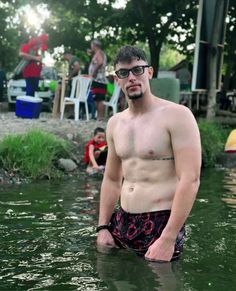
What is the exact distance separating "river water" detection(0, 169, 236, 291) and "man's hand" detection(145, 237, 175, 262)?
0.27ft

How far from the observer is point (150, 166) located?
12.6 ft

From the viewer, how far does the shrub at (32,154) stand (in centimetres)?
909

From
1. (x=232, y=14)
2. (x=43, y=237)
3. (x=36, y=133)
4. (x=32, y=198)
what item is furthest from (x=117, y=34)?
(x=43, y=237)

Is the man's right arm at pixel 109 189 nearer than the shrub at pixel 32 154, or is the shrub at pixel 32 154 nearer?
the man's right arm at pixel 109 189

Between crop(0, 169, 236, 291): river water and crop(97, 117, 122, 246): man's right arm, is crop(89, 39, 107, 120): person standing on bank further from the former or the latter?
crop(97, 117, 122, 246): man's right arm

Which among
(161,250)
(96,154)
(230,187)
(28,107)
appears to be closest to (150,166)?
(161,250)

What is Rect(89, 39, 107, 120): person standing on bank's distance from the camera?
1312 centimetres

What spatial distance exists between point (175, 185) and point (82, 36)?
25.6 meters

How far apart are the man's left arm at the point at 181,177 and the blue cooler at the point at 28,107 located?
396 inches

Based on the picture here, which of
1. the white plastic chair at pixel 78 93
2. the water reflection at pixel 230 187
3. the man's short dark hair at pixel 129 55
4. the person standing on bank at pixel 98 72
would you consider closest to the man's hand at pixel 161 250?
the man's short dark hair at pixel 129 55

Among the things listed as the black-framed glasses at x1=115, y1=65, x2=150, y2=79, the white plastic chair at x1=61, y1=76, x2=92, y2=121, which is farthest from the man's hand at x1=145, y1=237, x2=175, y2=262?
the white plastic chair at x1=61, y1=76, x2=92, y2=121

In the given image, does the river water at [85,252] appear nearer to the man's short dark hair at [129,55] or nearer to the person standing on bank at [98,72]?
the man's short dark hair at [129,55]

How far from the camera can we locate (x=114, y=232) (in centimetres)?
408

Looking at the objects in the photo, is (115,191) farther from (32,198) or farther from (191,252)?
(32,198)
